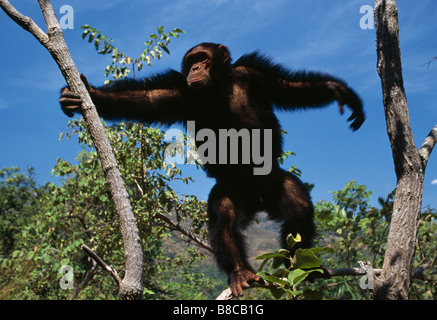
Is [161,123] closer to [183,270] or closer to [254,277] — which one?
[254,277]

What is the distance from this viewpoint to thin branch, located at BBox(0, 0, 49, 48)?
344 centimetres

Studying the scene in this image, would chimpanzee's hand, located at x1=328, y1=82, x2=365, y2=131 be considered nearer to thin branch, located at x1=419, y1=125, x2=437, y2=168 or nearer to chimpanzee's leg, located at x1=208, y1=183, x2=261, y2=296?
thin branch, located at x1=419, y1=125, x2=437, y2=168

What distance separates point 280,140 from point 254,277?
1751mm

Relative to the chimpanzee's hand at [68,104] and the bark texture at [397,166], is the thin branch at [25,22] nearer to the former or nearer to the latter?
the chimpanzee's hand at [68,104]

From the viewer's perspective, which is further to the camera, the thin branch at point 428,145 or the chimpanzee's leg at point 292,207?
the chimpanzee's leg at point 292,207

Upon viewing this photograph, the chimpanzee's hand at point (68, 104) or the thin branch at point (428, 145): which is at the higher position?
the chimpanzee's hand at point (68, 104)

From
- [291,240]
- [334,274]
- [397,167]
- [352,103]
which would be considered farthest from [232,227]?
[352,103]

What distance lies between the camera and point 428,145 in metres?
4.03

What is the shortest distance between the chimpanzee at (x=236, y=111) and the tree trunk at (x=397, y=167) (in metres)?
1.02

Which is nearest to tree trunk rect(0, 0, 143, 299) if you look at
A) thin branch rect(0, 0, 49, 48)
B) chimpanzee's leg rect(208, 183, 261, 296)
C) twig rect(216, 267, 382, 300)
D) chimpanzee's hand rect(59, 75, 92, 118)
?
thin branch rect(0, 0, 49, 48)

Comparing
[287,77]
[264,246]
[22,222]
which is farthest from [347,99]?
[264,246]

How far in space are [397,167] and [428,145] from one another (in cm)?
59

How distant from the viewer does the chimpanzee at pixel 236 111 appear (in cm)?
452
